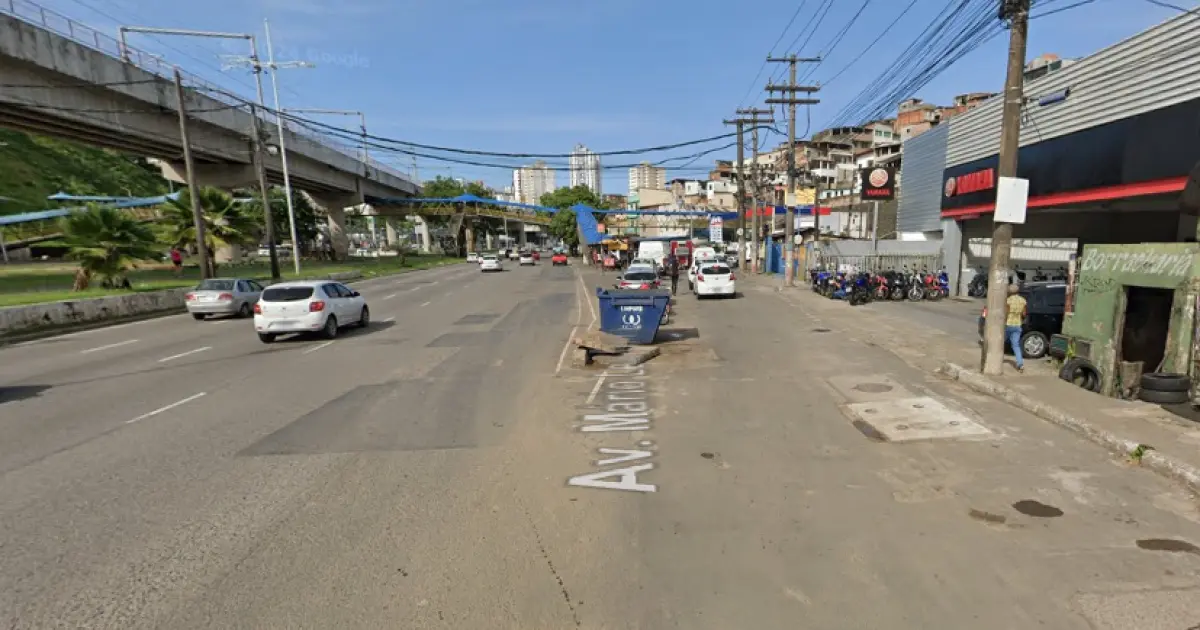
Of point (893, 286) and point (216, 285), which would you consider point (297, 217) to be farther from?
point (893, 286)

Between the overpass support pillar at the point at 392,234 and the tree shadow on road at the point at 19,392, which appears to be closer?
the tree shadow on road at the point at 19,392

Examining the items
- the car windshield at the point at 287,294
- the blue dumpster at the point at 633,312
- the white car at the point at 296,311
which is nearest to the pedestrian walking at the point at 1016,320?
the blue dumpster at the point at 633,312

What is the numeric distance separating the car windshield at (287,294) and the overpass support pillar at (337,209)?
178 ft

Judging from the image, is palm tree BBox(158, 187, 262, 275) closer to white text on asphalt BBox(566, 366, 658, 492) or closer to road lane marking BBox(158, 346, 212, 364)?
road lane marking BBox(158, 346, 212, 364)

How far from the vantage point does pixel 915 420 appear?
7.32 metres

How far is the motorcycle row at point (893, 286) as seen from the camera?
22234mm

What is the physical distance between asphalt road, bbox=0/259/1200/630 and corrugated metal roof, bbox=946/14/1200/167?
379 inches

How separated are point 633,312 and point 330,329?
7938mm

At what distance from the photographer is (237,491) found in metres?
5.32

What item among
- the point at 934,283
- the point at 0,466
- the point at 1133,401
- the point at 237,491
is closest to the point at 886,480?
the point at 1133,401

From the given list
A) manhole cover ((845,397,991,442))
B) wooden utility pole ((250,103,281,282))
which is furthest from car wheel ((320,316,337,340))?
wooden utility pole ((250,103,281,282))

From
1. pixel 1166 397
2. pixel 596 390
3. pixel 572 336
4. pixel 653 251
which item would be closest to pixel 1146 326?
pixel 1166 397

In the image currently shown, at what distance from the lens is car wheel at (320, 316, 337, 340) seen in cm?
1460

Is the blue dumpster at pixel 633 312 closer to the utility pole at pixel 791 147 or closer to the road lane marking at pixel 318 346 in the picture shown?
the road lane marking at pixel 318 346
